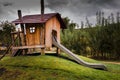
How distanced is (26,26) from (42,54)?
347 centimetres

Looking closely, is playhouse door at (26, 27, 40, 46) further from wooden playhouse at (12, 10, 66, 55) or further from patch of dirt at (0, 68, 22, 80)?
patch of dirt at (0, 68, 22, 80)

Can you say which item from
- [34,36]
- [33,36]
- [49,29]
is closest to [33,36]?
[33,36]

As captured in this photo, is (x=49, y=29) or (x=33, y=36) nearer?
(x=33, y=36)

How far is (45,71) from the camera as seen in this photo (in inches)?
797

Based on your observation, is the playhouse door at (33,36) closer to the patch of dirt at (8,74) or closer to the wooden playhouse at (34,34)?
the wooden playhouse at (34,34)

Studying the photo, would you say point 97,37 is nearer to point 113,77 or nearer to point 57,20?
point 57,20

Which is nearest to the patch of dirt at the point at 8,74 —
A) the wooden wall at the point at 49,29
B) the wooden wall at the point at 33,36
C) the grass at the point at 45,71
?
the grass at the point at 45,71

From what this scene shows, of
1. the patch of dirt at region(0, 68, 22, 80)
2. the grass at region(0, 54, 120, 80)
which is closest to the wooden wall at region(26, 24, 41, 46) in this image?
the grass at region(0, 54, 120, 80)

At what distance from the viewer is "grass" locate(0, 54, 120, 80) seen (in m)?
19.0

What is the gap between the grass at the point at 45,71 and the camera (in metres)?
19.0

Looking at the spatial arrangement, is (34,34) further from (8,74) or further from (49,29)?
(8,74)

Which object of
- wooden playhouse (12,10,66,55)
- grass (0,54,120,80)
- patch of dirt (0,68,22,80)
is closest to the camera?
grass (0,54,120,80)

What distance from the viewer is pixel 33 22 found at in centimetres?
2475

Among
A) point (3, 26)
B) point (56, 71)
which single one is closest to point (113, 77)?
point (56, 71)
